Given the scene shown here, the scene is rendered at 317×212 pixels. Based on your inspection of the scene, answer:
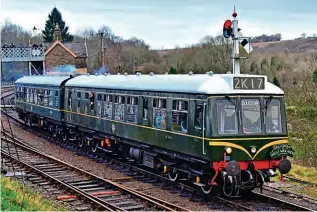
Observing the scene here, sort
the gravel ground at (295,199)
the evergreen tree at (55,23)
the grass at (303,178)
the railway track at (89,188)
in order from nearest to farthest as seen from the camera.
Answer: the gravel ground at (295,199), the railway track at (89,188), the grass at (303,178), the evergreen tree at (55,23)

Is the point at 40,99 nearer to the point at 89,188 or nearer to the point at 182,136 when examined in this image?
the point at 89,188

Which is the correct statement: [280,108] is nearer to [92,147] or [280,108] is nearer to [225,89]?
[225,89]

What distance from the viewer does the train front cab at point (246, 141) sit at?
42.1ft

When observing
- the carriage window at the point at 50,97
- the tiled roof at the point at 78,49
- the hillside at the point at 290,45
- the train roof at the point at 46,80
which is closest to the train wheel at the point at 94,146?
the train roof at the point at 46,80

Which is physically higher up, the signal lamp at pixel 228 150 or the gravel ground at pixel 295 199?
the signal lamp at pixel 228 150

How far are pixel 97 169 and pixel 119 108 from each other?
2267mm

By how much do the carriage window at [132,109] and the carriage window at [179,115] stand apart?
112 inches

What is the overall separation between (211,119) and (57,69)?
4999 centimetres

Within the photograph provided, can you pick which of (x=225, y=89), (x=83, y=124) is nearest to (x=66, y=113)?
(x=83, y=124)

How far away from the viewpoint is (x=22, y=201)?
12141mm

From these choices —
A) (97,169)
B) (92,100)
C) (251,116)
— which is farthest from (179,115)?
(92,100)

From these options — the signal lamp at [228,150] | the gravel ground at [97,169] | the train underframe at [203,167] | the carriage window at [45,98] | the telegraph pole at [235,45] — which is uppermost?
the telegraph pole at [235,45]

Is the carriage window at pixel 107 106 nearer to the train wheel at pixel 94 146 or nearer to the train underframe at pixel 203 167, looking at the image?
the train underframe at pixel 203 167

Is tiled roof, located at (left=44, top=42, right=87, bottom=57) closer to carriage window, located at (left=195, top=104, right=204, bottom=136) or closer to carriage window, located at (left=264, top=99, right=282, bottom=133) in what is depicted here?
carriage window, located at (left=195, top=104, right=204, bottom=136)
